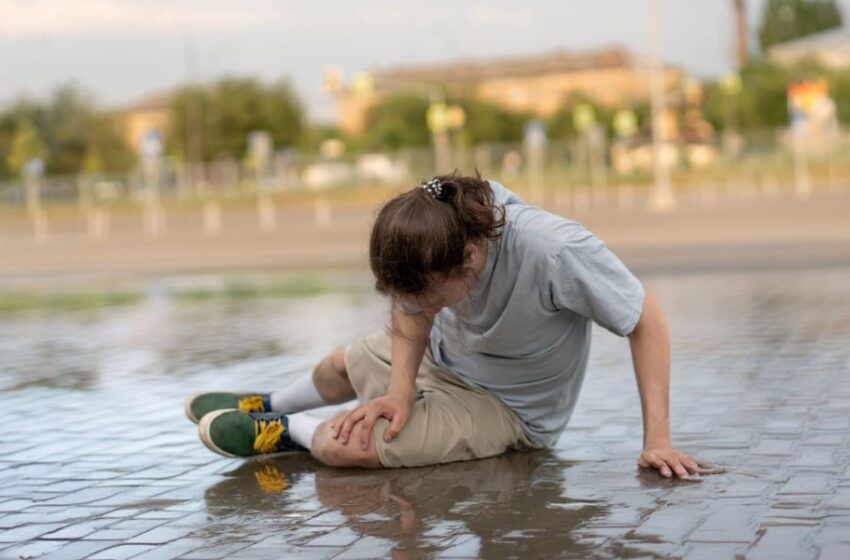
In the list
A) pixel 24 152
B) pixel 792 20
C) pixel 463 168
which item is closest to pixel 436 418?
pixel 463 168

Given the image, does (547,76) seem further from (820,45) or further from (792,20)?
(820,45)

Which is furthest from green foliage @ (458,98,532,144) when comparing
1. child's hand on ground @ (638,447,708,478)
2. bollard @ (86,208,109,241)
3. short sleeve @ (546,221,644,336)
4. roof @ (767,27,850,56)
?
short sleeve @ (546,221,644,336)

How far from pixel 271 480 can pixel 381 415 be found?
1.56 feet

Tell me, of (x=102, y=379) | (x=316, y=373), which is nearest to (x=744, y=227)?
(x=102, y=379)

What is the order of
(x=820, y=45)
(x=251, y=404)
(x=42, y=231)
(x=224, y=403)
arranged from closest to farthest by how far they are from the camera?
(x=251, y=404), (x=224, y=403), (x=42, y=231), (x=820, y=45)

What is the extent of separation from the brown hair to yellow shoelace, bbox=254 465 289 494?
92cm

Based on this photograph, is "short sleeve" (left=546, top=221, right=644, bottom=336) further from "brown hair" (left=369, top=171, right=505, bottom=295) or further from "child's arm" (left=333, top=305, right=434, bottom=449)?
"child's arm" (left=333, top=305, right=434, bottom=449)

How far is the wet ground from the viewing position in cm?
405

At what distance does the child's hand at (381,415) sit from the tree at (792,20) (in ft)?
437

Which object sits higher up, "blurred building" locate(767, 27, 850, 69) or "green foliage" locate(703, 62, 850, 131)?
"blurred building" locate(767, 27, 850, 69)

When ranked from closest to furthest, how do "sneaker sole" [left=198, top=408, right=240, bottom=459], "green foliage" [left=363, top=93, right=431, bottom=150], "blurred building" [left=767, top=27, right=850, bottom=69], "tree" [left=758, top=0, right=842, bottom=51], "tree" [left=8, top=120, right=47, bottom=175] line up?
1. "sneaker sole" [left=198, top=408, right=240, bottom=459]
2. "tree" [left=8, top=120, right=47, bottom=175]
3. "green foliage" [left=363, top=93, right=431, bottom=150]
4. "blurred building" [left=767, top=27, right=850, bottom=69]
5. "tree" [left=758, top=0, right=842, bottom=51]

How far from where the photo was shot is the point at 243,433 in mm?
5266

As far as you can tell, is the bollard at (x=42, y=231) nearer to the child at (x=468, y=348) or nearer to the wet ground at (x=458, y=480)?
the wet ground at (x=458, y=480)

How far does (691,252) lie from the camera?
61.7ft
